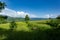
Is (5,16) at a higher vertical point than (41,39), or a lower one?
higher

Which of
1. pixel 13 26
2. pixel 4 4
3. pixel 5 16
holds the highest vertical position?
pixel 4 4

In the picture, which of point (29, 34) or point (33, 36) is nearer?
point (33, 36)

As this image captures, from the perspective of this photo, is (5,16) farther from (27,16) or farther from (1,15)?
(27,16)

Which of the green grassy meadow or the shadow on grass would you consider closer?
the shadow on grass

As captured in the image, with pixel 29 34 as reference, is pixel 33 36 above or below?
above

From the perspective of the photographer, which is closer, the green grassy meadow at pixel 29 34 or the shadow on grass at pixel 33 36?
the shadow on grass at pixel 33 36

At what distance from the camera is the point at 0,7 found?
49.5 meters

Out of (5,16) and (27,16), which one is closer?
(5,16)

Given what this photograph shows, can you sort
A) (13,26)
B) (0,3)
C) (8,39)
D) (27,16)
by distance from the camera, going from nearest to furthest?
(8,39) → (0,3) → (13,26) → (27,16)

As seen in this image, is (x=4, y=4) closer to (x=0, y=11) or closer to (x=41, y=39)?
(x=0, y=11)

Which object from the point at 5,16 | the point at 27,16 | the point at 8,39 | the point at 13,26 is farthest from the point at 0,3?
the point at 27,16

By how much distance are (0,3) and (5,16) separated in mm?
4416

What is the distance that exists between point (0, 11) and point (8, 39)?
22188 millimetres

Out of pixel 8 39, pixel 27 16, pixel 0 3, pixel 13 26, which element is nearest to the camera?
pixel 8 39
